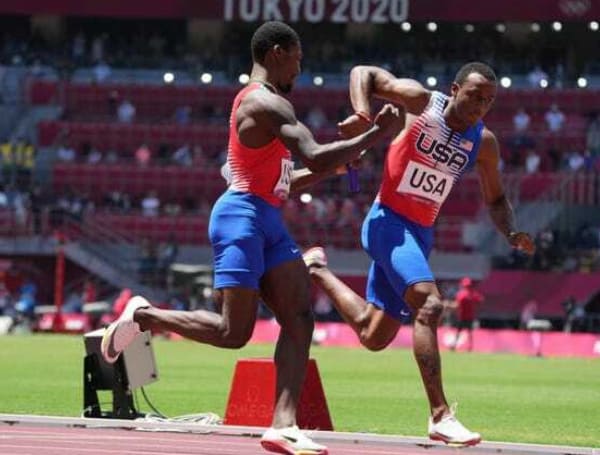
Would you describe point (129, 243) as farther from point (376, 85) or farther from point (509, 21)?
point (376, 85)

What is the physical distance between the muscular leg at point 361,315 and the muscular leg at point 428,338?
59cm

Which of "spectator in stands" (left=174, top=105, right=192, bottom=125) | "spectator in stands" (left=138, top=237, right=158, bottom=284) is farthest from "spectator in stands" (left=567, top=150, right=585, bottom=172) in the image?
"spectator in stands" (left=138, top=237, right=158, bottom=284)

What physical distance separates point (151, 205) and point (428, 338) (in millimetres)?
36868

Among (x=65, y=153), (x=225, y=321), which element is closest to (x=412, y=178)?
(x=225, y=321)

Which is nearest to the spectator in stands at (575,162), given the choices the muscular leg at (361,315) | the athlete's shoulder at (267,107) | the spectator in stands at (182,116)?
the spectator in stands at (182,116)

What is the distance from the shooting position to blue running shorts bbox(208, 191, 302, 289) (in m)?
10.0

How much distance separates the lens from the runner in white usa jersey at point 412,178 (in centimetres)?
1145

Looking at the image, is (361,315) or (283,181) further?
(361,315)

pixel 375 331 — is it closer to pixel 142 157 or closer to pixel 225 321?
pixel 225 321

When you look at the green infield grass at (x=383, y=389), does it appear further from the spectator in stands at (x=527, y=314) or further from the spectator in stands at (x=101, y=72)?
the spectator in stands at (x=101, y=72)

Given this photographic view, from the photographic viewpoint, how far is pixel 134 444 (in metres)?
11.2

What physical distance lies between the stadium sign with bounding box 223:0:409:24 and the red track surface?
39.0 m

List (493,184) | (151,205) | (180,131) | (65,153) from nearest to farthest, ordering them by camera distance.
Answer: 1. (493,184)
2. (151,205)
3. (65,153)
4. (180,131)

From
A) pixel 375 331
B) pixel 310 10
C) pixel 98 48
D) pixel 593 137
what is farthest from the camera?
pixel 98 48
